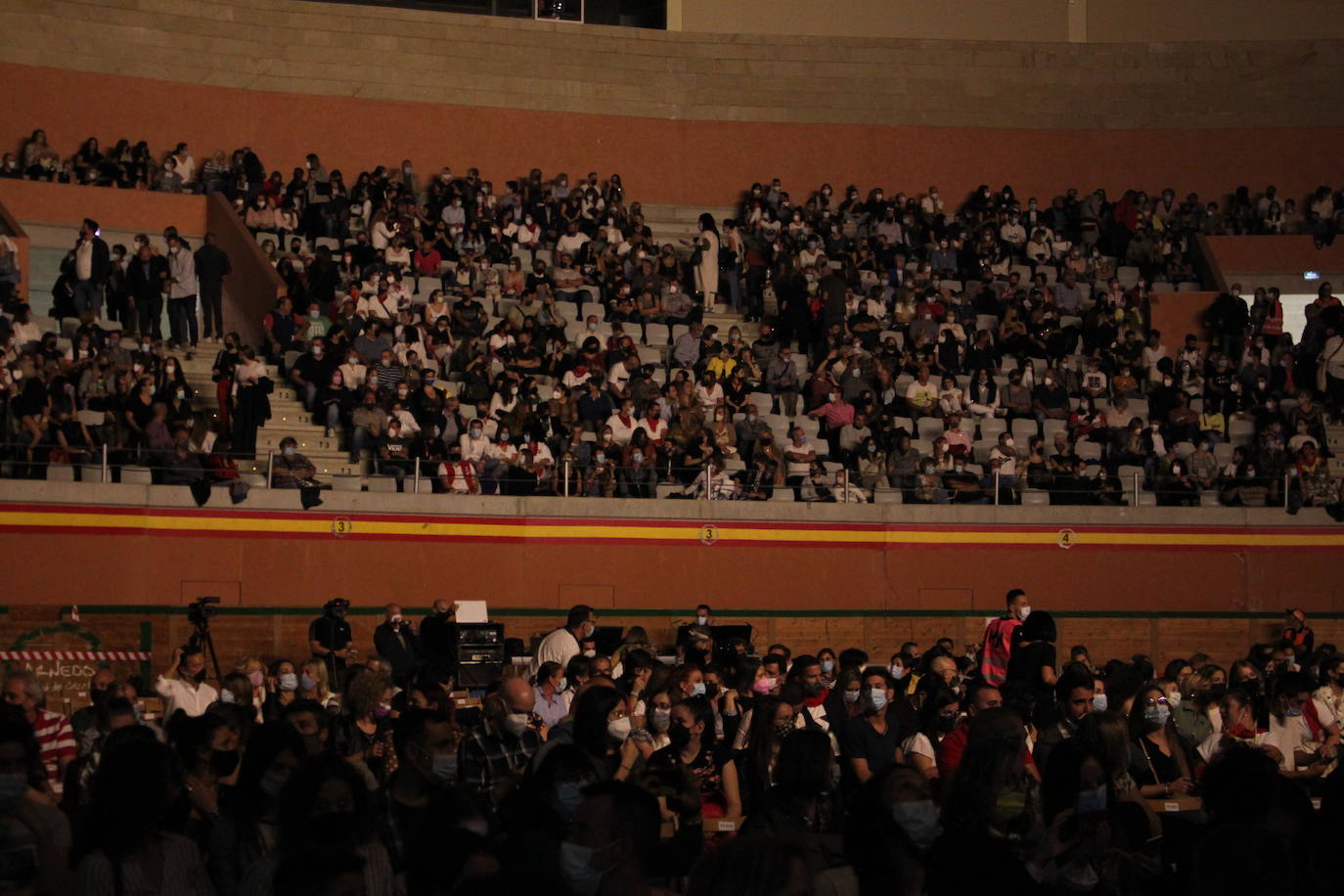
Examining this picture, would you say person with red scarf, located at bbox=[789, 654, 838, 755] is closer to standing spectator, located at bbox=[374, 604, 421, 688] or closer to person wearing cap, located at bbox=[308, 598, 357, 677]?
standing spectator, located at bbox=[374, 604, 421, 688]

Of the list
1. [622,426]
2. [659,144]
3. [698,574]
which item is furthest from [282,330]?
[659,144]

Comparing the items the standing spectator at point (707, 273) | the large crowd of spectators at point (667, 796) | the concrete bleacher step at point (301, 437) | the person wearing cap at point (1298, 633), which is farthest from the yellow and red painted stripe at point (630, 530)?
the large crowd of spectators at point (667, 796)

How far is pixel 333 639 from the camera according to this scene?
1767cm

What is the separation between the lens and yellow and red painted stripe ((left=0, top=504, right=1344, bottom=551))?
69.4ft

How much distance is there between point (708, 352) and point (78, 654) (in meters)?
11.8

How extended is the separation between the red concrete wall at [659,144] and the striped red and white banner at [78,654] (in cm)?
→ 1417

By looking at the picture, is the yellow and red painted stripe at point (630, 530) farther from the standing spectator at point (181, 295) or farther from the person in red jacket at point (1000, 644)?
the person in red jacket at point (1000, 644)

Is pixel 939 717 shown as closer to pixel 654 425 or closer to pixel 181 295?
pixel 654 425

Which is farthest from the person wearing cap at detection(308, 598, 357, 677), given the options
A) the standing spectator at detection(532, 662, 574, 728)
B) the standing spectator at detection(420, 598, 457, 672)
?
the standing spectator at detection(532, 662, 574, 728)

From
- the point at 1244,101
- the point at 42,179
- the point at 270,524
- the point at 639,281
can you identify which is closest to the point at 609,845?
the point at 270,524

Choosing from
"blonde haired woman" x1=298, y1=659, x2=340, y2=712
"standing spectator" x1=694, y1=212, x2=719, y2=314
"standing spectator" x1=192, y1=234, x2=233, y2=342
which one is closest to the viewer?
"blonde haired woman" x1=298, y1=659, x2=340, y2=712

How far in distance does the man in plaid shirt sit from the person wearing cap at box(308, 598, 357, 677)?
331 inches

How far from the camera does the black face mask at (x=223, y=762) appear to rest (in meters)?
8.19

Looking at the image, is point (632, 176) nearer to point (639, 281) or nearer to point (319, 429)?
point (639, 281)
